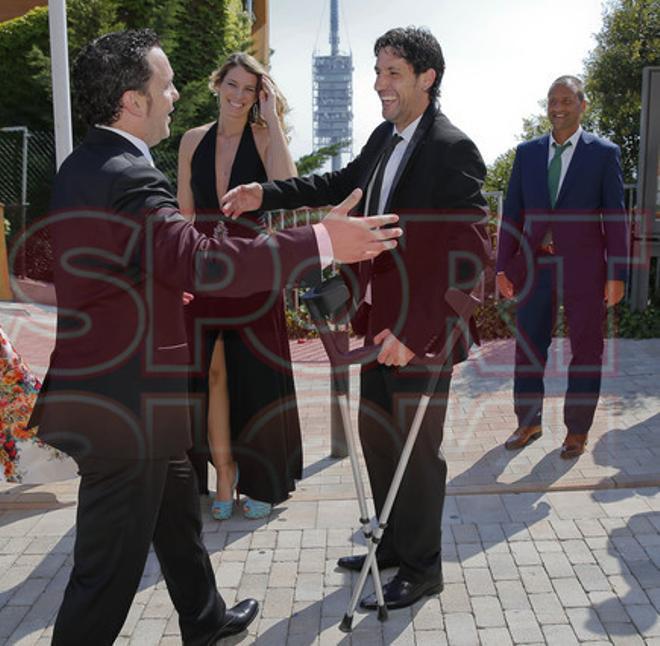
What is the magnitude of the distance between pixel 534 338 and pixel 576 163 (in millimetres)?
1060

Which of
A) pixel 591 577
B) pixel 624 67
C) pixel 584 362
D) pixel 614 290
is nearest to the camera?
pixel 591 577

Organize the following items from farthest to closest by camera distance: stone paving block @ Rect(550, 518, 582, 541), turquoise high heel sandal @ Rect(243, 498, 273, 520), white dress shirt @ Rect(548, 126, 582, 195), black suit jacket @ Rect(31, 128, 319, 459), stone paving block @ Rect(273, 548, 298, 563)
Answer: white dress shirt @ Rect(548, 126, 582, 195), turquoise high heel sandal @ Rect(243, 498, 273, 520), stone paving block @ Rect(550, 518, 582, 541), stone paving block @ Rect(273, 548, 298, 563), black suit jacket @ Rect(31, 128, 319, 459)

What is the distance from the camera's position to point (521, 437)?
17.3 feet

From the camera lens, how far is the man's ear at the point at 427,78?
10.8 feet

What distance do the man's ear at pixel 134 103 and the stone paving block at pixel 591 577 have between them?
2.53m

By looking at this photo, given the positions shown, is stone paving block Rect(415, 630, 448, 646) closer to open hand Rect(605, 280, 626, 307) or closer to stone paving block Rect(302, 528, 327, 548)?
stone paving block Rect(302, 528, 327, 548)

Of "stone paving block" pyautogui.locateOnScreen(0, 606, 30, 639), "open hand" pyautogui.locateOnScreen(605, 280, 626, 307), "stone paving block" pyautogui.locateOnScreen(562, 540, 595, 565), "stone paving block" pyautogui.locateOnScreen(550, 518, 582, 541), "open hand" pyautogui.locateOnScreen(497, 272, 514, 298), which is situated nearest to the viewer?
"stone paving block" pyautogui.locateOnScreen(0, 606, 30, 639)

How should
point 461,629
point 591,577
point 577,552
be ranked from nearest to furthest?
point 461,629
point 591,577
point 577,552

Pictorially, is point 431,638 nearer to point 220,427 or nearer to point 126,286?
point 220,427

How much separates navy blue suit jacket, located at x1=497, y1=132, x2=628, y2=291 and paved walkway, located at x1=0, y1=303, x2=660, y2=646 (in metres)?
1.15

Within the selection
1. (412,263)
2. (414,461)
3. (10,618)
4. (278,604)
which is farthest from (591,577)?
(10,618)

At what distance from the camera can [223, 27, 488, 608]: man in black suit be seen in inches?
125

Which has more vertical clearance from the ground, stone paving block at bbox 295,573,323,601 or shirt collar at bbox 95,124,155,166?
shirt collar at bbox 95,124,155,166

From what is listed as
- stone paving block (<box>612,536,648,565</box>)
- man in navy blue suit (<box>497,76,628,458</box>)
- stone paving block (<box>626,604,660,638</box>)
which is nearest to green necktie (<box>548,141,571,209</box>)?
man in navy blue suit (<box>497,76,628,458</box>)
